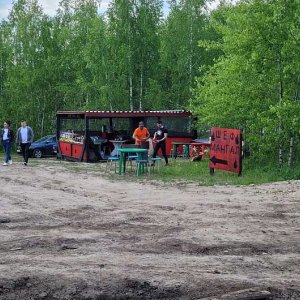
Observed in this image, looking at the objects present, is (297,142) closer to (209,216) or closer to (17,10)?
(209,216)

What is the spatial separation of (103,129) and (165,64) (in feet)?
36.5

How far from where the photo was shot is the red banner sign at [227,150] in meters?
17.3

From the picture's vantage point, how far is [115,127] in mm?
27922

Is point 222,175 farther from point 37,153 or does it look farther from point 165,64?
point 165,64

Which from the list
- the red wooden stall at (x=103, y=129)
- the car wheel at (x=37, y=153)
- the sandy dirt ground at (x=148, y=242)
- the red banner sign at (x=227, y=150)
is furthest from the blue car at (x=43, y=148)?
the sandy dirt ground at (x=148, y=242)

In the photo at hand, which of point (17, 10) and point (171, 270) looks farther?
point (17, 10)

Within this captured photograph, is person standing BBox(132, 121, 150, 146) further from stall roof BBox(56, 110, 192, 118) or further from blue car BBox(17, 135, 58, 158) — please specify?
blue car BBox(17, 135, 58, 158)

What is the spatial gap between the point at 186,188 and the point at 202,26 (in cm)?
2424

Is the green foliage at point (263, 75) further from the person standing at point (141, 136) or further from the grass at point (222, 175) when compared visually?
the person standing at point (141, 136)

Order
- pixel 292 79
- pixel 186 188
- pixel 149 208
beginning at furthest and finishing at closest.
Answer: pixel 292 79
pixel 186 188
pixel 149 208

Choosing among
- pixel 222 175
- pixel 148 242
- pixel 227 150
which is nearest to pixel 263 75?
pixel 227 150

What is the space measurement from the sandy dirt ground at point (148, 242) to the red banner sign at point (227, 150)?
3327 millimetres

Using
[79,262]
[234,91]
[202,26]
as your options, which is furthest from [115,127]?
[79,262]

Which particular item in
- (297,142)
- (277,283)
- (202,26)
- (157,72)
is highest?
(202,26)
